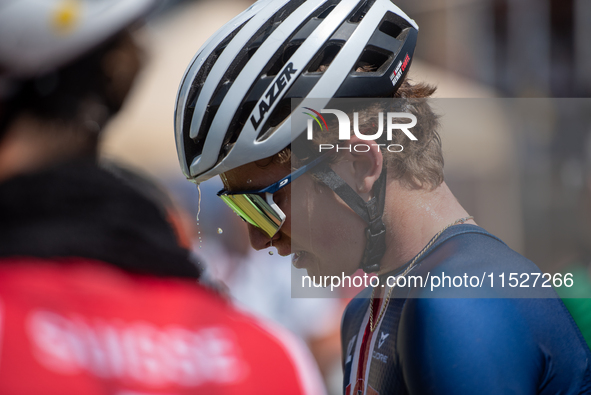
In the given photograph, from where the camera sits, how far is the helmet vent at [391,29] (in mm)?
2148

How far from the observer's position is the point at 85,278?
0.83 m

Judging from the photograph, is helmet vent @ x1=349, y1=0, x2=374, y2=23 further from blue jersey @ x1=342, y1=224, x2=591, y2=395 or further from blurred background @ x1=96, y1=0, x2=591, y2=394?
blue jersey @ x1=342, y1=224, x2=591, y2=395

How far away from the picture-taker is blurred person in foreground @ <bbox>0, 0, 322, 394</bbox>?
29.7 inches

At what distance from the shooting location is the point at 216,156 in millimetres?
1944

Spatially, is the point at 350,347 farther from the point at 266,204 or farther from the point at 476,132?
the point at 476,132

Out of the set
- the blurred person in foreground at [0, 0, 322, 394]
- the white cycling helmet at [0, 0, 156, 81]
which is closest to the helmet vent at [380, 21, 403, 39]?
the white cycling helmet at [0, 0, 156, 81]

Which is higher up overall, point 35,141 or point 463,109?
point 35,141

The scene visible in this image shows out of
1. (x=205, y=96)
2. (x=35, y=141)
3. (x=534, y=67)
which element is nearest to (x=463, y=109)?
(x=534, y=67)

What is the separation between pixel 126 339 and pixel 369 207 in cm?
121

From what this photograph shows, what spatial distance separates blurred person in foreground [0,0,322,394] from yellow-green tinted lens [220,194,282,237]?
0.79 m

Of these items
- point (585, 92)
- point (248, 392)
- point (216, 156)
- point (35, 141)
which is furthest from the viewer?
point (585, 92)

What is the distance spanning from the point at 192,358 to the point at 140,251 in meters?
0.22

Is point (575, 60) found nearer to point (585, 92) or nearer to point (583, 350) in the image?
point (585, 92)

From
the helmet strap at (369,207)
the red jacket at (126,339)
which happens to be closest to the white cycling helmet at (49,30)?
the red jacket at (126,339)
